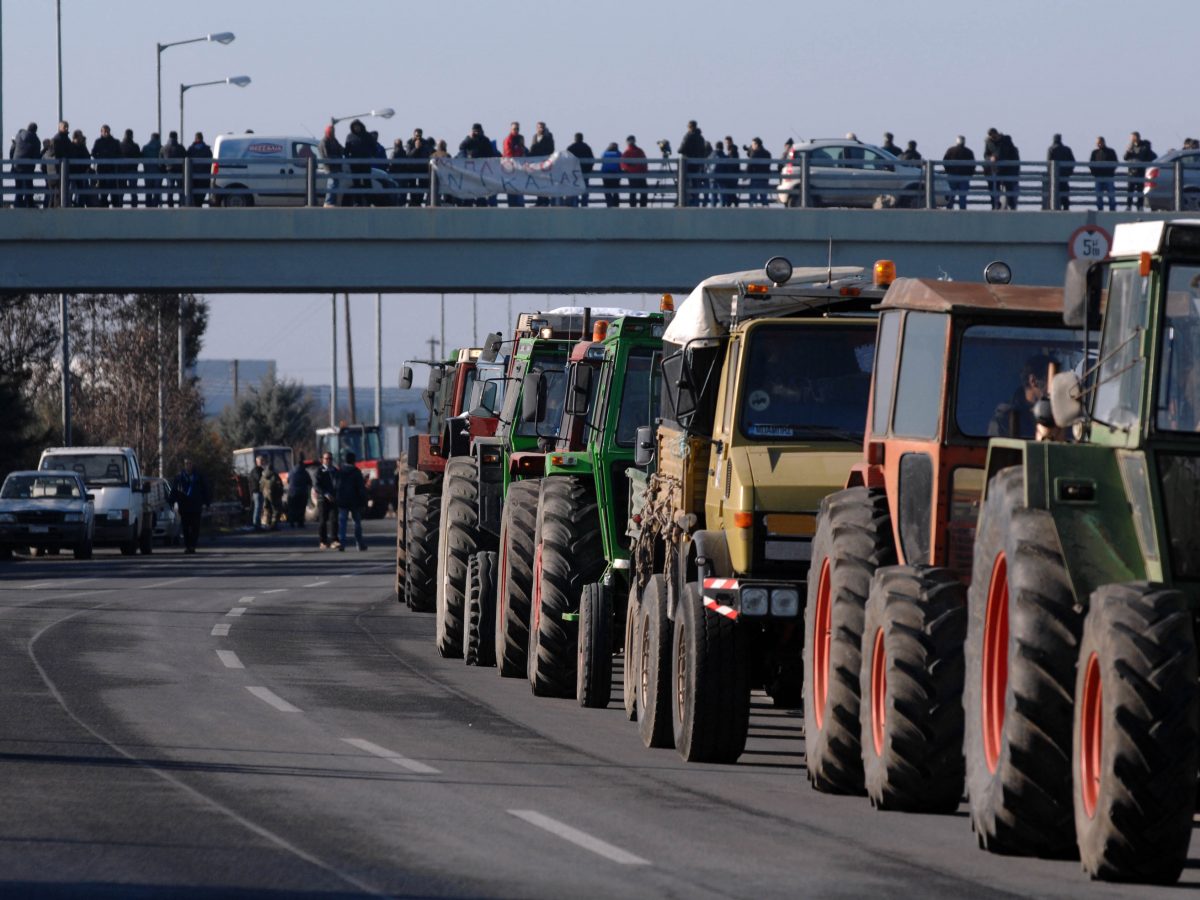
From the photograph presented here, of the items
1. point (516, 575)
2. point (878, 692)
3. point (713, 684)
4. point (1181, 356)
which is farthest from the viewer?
point (516, 575)

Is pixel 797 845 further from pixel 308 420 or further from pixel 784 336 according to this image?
pixel 308 420

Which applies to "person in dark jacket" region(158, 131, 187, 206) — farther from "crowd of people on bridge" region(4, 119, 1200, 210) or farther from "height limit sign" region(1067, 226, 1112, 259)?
"height limit sign" region(1067, 226, 1112, 259)

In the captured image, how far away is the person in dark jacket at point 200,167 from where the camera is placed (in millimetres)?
41688

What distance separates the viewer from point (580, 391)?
1664 centimetres

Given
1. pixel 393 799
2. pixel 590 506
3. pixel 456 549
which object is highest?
pixel 590 506

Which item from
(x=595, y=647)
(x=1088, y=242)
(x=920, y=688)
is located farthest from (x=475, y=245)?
(x=920, y=688)

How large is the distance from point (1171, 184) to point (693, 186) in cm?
852

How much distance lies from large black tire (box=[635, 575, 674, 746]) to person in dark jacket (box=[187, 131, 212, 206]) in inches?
1140

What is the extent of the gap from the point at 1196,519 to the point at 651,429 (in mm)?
6878

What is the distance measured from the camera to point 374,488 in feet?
253

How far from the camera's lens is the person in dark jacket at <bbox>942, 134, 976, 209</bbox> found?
137 ft

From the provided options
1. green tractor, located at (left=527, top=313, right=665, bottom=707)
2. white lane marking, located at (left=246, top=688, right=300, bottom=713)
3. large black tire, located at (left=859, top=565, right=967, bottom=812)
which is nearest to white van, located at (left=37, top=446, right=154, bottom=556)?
white lane marking, located at (left=246, top=688, right=300, bottom=713)

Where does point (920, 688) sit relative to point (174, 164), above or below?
below

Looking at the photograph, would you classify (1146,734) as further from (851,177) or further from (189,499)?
(189,499)
